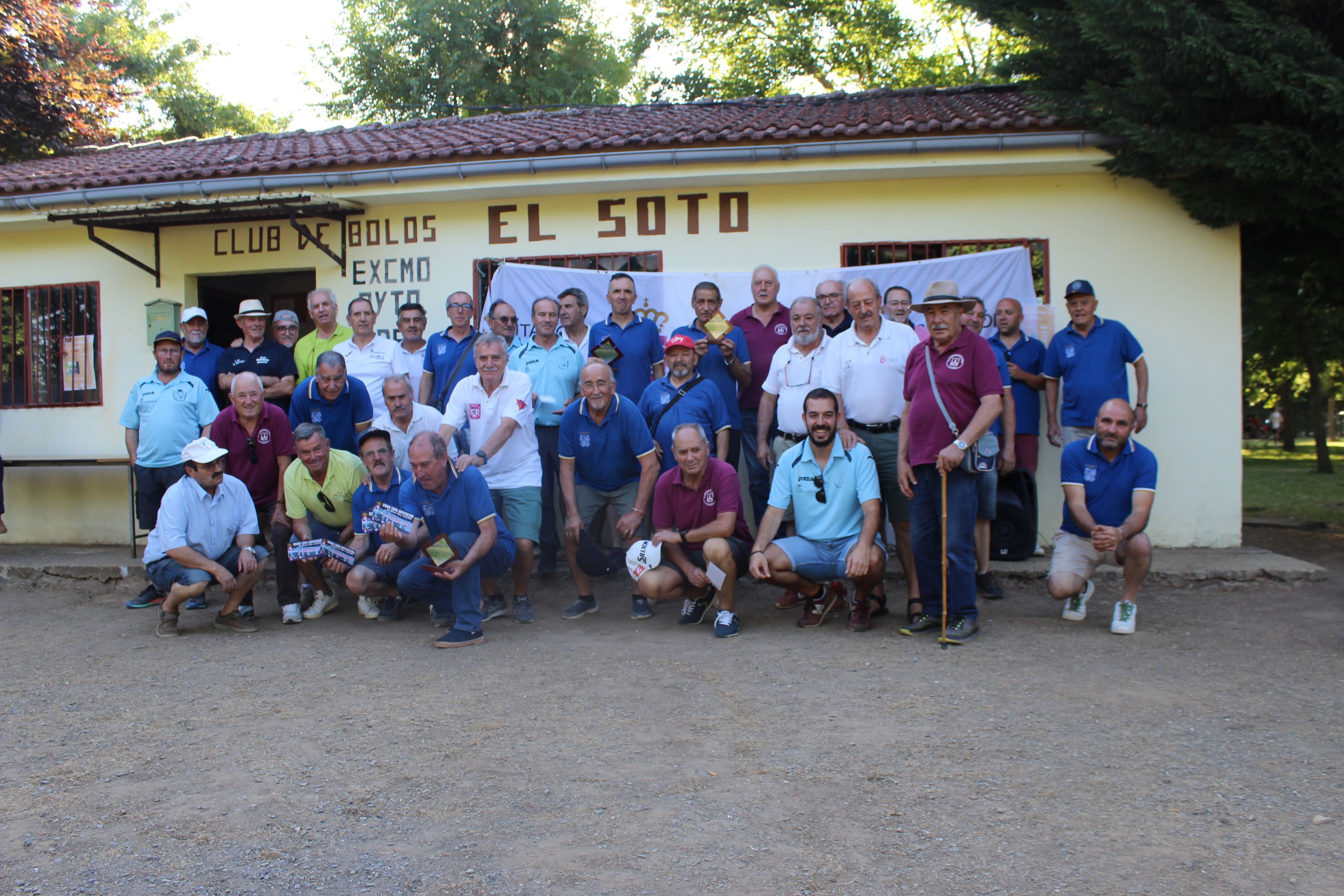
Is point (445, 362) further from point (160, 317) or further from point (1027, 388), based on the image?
point (1027, 388)

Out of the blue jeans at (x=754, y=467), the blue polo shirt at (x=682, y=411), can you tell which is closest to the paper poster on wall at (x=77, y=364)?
the blue polo shirt at (x=682, y=411)

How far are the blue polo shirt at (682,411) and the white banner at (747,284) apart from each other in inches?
47.3

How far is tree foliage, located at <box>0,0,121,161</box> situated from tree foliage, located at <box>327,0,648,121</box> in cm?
965

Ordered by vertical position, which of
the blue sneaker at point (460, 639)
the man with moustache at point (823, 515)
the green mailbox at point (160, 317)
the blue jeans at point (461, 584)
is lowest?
the blue sneaker at point (460, 639)

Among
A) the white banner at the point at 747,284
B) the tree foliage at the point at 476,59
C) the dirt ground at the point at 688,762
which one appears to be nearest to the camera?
the dirt ground at the point at 688,762

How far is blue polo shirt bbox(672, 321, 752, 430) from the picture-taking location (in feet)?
22.7

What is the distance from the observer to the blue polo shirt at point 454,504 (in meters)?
6.05

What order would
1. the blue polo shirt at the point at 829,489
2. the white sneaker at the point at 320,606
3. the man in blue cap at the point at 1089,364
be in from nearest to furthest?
the blue polo shirt at the point at 829,489 < the white sneaker at the point at 320,606 < the man in blue cap at the point at 1089,364

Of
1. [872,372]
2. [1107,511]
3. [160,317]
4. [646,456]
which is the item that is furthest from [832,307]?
[160,317]

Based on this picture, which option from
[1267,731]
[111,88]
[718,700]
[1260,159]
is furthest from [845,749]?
[111,88]

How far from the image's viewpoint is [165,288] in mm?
9703

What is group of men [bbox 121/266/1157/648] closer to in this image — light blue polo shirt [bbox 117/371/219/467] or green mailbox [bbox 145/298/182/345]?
light blue polo shirt [bbox 117/371/219/467]

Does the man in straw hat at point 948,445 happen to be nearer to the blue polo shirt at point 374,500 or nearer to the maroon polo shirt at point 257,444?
the blue polo shirt at point 374,500

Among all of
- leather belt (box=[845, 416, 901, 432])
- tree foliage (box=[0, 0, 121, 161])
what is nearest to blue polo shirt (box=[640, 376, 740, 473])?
leather belt (box=[845, 416, 901, 432])
